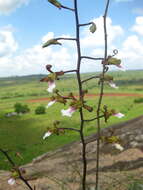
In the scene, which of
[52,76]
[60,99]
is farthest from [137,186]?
[52,76]

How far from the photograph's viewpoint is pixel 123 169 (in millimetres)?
6086

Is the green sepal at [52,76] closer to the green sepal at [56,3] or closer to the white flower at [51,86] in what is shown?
the white flower at [51,86]

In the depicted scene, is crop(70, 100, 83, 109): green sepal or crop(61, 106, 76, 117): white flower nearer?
crop(61, 106, 76, 117): white flower

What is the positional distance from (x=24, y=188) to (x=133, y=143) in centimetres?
265

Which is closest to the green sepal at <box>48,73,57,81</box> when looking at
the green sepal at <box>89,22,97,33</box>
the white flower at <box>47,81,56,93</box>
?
the white flower at <box>47,81,56,93</box>

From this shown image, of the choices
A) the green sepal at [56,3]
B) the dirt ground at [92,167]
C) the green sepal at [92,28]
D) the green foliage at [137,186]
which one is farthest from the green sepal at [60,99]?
the dirt ground at [92,167]

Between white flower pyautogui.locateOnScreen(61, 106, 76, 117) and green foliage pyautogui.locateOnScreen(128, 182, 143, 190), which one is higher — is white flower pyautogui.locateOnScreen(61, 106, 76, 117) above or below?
above

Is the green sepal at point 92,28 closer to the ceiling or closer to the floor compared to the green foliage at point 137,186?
closer to the ceiling

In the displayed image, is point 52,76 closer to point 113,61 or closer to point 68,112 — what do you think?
point 68,112

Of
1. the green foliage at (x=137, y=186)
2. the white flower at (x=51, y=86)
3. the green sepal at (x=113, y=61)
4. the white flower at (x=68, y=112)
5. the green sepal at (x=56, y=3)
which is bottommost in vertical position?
the green foliage at (x=137, y=186)

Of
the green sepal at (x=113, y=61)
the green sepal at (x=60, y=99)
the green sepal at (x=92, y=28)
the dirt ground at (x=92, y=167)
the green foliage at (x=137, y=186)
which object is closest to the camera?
the green sepal at (x=92, y=28)

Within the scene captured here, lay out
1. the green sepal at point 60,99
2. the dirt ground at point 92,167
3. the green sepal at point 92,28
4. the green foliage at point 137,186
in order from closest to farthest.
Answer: the green sepal at point 92,28 → the green sepal at point 60,99 → the green foliage at point 137,186 → the dirt ground at point 92,167

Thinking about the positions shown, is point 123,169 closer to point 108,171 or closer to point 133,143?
point 108,171

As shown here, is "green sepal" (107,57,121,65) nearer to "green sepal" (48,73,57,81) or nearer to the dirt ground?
"green sepal" (48,73,57,81)
